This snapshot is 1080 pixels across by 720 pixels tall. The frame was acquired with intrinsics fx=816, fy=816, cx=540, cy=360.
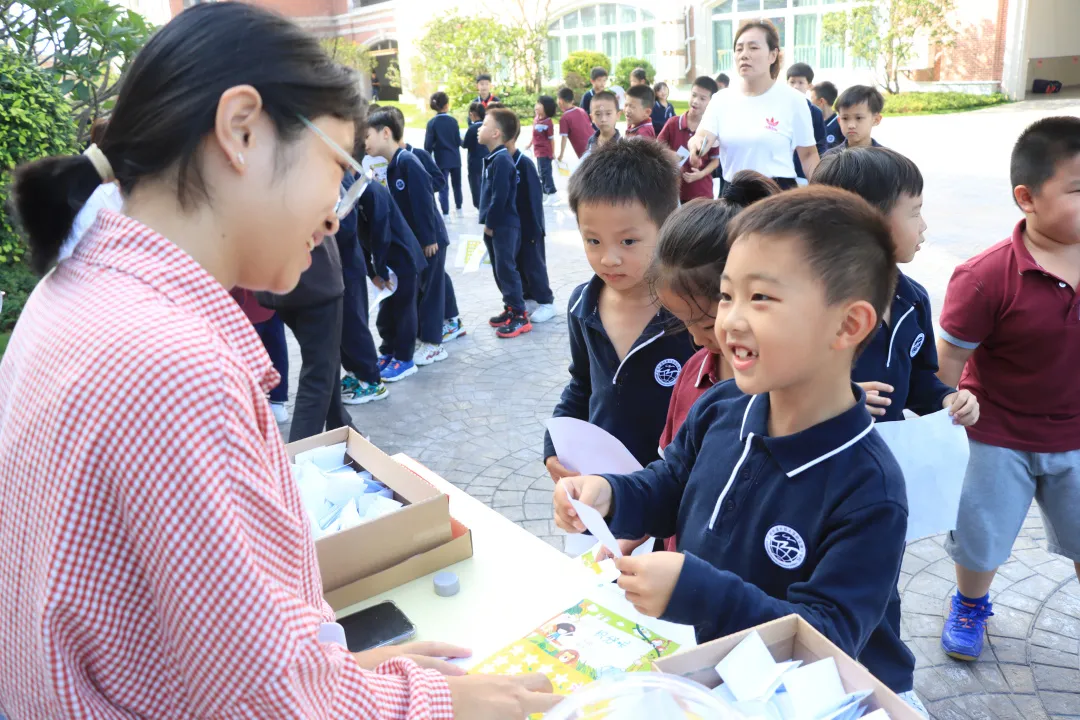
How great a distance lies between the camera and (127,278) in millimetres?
850

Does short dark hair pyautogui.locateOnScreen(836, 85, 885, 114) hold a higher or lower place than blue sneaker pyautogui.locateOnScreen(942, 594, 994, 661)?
higher

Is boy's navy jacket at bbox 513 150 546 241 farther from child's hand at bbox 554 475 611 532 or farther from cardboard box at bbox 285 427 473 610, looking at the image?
child's hand at bbox 554 475 611 532

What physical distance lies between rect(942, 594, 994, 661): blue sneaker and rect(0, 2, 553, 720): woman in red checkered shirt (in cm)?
216

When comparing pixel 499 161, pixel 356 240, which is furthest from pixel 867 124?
pixel 356 240

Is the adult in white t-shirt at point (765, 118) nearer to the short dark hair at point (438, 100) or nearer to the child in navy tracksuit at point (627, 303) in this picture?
the child in navy tracksuit at point (627, 303)

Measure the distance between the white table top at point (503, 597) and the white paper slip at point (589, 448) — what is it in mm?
215

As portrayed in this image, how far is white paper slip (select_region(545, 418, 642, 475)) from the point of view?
5.89ft

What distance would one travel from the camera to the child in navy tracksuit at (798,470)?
4.02 feet

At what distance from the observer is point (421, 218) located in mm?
5793

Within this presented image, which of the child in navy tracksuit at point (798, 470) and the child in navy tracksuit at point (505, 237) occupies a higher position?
the child in navy tracksuit at point (798, 470)

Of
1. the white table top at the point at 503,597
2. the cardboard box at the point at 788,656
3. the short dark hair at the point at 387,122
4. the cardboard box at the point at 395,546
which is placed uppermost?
the short dark hair at the point at 387,122

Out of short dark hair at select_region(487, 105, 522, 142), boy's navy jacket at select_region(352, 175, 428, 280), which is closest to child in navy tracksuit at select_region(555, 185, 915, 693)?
boy's navy jacket at select_region(352, 175, 428, 280)

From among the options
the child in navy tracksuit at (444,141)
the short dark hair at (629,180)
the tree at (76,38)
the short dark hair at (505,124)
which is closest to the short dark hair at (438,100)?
the child in navy tracksuit at (444,141)

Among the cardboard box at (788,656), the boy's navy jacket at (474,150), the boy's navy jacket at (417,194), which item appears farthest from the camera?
the boy's navy jacket at (474,150)
